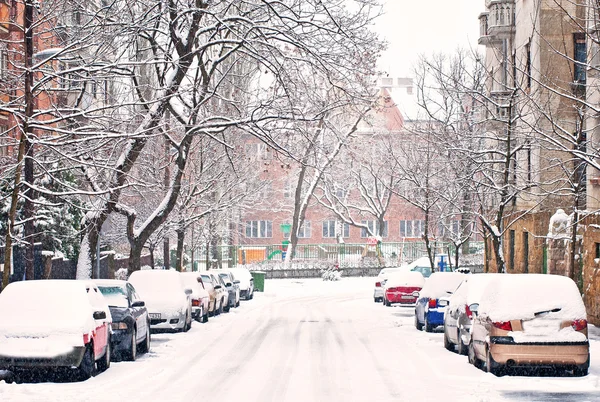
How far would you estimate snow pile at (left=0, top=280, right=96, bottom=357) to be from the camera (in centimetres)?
1544

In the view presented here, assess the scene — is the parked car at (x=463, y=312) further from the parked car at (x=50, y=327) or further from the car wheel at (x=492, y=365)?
the parked car at (x=50, y=327)

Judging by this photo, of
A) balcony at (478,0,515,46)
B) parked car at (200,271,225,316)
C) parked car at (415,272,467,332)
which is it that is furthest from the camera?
balcony at (478,0,515,46)

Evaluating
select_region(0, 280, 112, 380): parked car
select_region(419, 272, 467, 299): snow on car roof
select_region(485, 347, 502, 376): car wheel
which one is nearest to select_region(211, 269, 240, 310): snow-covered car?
select_region(419, 272, 467, 299): snow on car roof

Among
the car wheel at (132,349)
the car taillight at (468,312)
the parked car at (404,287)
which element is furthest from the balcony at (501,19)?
the car wheel at (132,349)

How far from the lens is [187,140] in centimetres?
3050

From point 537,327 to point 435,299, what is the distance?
34.6ft

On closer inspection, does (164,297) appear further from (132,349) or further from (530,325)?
(530,325)

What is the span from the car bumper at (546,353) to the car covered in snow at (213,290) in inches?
716

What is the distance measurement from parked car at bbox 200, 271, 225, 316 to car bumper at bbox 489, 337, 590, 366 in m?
18.2

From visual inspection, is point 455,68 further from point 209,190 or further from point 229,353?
point 229,353

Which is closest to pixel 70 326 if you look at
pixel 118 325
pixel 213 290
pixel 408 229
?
pixel 118 325

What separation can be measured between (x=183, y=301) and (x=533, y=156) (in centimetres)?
1671

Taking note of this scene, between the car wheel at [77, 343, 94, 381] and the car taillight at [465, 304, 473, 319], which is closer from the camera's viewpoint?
the car wheel at [77, 343, 94, 381]

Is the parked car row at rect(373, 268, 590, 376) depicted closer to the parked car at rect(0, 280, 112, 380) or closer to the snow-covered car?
the parked car at rect(0, 280, 112, 380)
